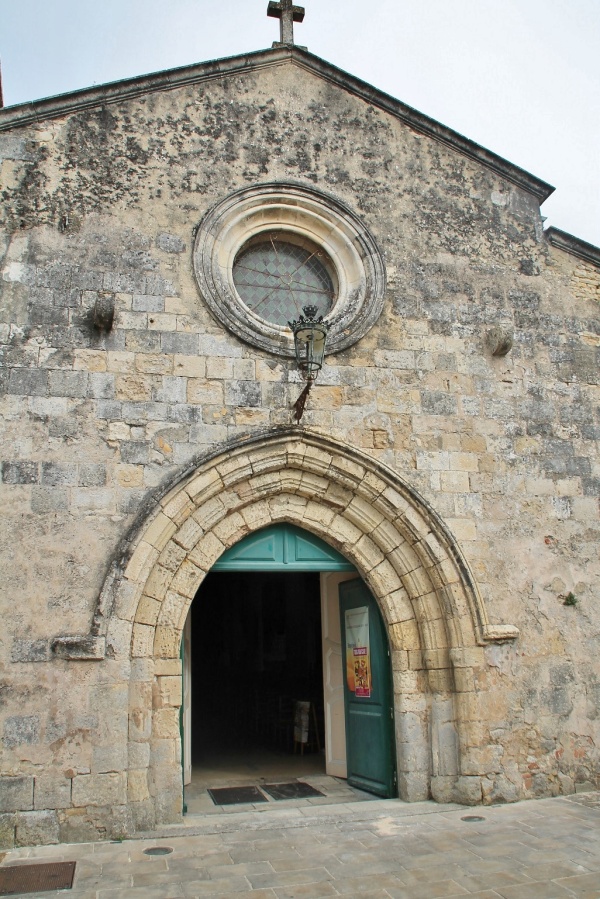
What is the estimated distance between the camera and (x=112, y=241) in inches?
237

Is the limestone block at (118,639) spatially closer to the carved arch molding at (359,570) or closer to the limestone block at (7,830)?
the carved arch molding at (359,570)

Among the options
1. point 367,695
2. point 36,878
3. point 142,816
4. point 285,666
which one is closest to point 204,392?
point 367,695

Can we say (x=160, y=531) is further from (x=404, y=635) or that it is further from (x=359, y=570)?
(x=404, y=635)

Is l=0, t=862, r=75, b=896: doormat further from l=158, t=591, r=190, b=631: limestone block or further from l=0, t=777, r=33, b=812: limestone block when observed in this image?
l=158, t=591, r=190, b=631: limestone block

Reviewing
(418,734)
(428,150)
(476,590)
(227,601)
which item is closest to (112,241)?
(428,150)

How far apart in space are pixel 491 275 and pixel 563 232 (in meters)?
0.92

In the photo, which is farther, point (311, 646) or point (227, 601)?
point (227, 601)

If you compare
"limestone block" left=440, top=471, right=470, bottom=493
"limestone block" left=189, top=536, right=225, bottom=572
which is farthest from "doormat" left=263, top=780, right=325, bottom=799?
"limestone block" left=440, top=471, right=470, bottom=493

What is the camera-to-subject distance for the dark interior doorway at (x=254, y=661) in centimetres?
945

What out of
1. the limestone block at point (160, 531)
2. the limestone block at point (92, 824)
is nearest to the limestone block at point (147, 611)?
the limestone block at point (160, 531)

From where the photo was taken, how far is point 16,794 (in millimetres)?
4844

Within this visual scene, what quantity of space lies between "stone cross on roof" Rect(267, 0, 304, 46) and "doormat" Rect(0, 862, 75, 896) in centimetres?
700

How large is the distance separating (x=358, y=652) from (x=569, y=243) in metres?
4.40

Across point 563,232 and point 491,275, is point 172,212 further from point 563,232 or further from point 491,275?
point 563,232
